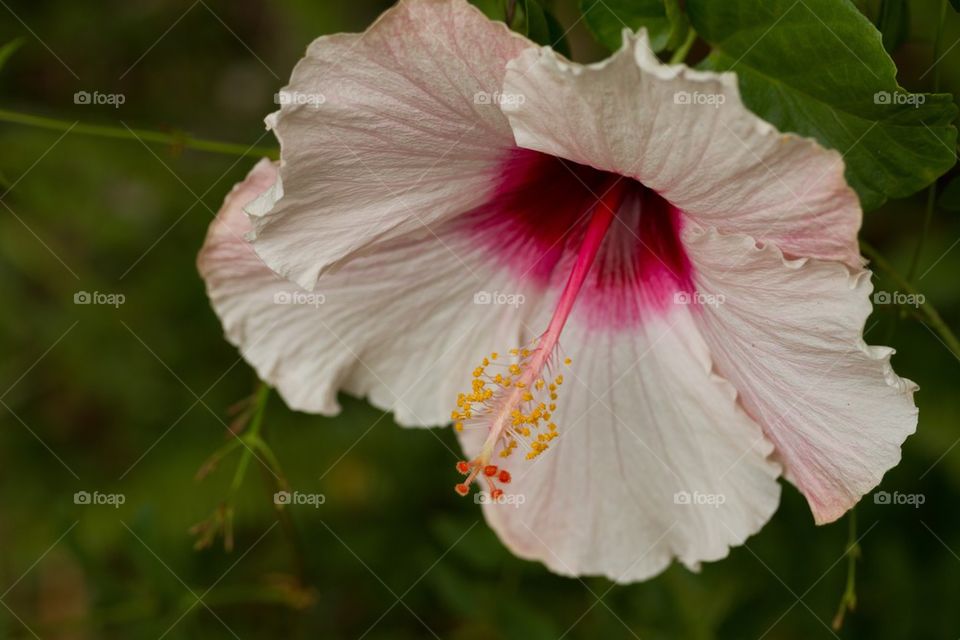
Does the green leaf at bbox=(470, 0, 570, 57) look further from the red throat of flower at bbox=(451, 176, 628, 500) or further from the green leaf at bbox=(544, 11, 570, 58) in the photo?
the red throat of flower at bbox=(451, 176, 628, 500)

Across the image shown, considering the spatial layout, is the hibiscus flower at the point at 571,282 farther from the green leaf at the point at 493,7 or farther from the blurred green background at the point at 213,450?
the blurred green background at the point at 213,450

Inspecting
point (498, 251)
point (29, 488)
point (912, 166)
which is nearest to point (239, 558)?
point (29, 488)

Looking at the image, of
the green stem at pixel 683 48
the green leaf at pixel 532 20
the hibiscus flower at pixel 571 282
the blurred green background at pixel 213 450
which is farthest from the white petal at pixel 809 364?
the blurred green background at pixel 213 450

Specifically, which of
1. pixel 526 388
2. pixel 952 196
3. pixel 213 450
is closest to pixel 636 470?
pixel 526 388

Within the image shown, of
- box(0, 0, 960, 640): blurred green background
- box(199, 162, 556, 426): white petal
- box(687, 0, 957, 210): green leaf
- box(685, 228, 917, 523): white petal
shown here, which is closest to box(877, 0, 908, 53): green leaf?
box(687, 0, 957, 210): green leaf

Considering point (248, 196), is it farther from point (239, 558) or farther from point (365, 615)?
point (365, 615)
